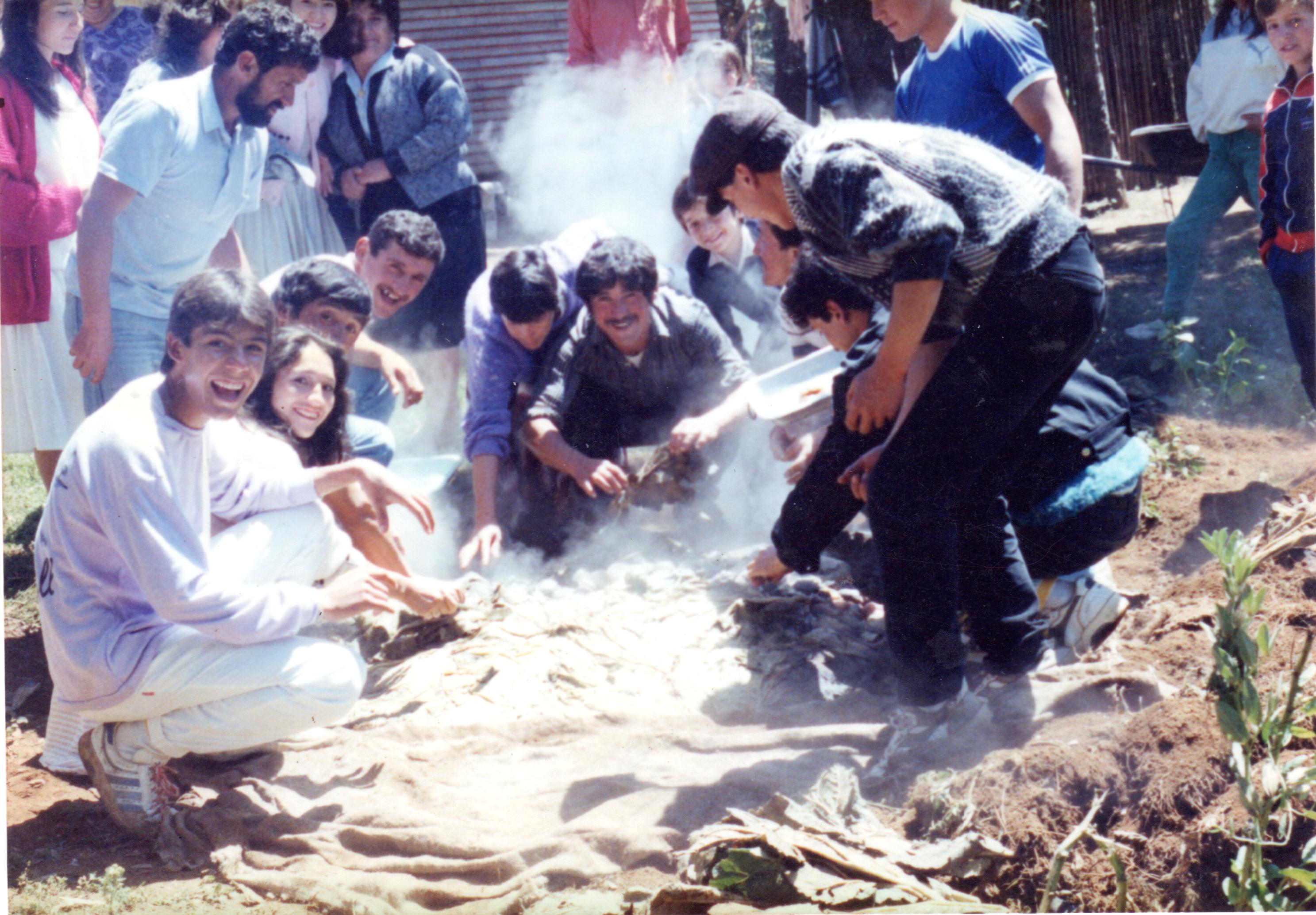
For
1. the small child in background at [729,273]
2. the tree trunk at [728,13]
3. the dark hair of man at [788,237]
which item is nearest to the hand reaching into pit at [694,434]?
the small child in background at [729,273]

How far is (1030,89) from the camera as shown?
367cm

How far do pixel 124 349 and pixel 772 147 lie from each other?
2392mm

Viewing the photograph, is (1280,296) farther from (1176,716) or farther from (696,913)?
(696,913)

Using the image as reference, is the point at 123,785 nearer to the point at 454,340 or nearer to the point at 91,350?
the point at 91,350

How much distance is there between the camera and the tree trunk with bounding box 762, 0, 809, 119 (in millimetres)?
8391

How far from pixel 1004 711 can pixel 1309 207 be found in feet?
6.63

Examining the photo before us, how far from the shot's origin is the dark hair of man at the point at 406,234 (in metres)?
4.52

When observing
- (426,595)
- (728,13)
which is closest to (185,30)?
(426,595)

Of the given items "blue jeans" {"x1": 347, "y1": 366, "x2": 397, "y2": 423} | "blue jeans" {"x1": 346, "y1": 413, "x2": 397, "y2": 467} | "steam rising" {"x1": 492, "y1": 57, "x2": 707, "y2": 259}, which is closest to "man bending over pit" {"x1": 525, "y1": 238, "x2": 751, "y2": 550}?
"blue jeans" {"x1": 346, "y1": 413, "x2": 397, "y2": 467}

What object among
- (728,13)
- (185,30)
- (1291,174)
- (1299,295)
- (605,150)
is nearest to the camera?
(1291,174)

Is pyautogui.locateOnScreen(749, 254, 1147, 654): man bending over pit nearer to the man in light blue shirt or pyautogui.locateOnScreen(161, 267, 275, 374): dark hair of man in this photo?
pyautogui.locateOnScreen(161, 267, 275, 374): dark hair of man

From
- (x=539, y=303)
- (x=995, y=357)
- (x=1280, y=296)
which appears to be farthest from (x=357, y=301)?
(x=1280, y=296)

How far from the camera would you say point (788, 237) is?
10.9ft

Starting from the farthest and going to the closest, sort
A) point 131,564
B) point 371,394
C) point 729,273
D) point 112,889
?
point 729,273
point 371,394
point 131,564
point 112,889
